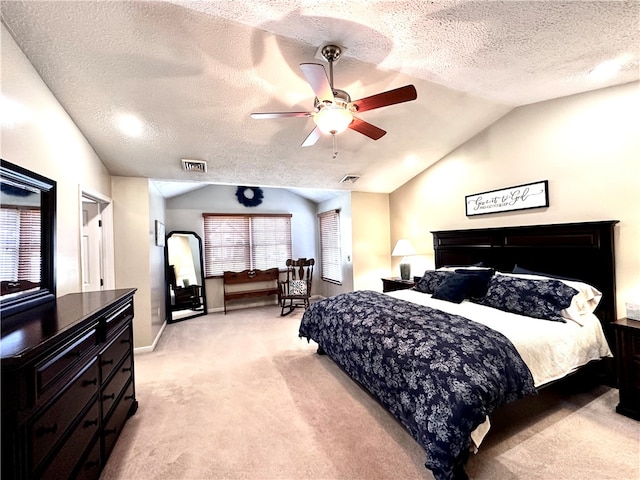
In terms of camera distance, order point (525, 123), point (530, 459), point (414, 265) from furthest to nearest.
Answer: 1. point (414, 265)
2. point (525, 123)
3. point (530, 459)

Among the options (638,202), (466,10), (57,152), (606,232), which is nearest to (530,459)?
(606,232)

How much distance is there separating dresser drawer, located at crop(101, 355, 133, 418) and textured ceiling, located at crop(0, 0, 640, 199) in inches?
80.9

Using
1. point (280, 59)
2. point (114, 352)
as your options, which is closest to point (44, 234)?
point (114, 352)

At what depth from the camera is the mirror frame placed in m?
1.56

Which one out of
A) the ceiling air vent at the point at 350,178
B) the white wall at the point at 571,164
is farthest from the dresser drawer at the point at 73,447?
the white wall at the point at 571,164

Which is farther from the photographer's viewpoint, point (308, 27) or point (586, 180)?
point (586, 180)

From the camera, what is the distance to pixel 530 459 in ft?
5.52

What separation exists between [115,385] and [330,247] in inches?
172

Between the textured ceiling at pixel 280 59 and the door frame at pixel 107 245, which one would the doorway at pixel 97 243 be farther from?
the textured ceiling at pixel 280 59

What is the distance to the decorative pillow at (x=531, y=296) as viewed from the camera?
2.26 m

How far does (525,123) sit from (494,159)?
1.49ft

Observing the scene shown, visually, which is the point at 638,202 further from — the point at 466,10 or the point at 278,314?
the point at 278,314

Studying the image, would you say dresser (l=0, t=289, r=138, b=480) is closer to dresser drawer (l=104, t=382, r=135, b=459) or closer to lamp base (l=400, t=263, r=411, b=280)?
dresser drawer (l=104, t=382, r=135, b=459)

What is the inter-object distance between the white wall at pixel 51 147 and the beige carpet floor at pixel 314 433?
129 centimetres
